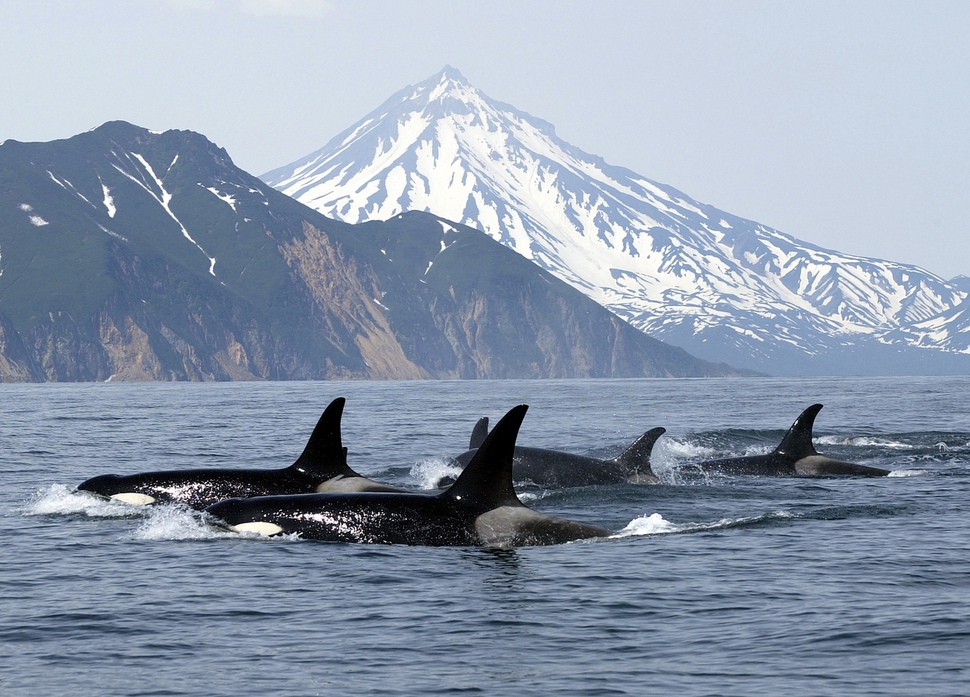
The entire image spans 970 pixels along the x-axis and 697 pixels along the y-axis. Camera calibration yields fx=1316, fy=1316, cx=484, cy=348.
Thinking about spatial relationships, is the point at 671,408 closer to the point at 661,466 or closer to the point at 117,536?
the point at 661,466

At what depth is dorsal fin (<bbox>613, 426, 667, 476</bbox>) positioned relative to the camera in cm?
2891

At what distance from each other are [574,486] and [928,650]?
1561cm

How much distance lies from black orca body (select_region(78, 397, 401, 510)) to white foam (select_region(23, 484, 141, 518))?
0.71 ft

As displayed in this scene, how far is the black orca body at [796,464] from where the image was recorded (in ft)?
102

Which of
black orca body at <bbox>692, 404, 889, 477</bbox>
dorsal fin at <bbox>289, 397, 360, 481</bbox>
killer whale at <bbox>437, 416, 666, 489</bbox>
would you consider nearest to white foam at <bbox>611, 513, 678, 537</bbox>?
dorsal fin at <bbox>289, 397, 360, 481</bbox>

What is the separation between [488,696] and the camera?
11.2 metres

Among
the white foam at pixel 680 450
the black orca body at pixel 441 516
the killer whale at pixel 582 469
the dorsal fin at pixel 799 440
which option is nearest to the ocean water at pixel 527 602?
the black orca body at pixel 441 516

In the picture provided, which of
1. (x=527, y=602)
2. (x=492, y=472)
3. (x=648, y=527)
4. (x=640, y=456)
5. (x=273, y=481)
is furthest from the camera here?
(x=640, y=456)

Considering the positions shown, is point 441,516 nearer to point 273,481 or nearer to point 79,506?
point 273,481

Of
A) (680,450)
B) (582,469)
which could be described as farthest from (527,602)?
(680,450)

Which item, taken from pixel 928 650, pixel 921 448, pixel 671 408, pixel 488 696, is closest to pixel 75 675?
pixel 488 696

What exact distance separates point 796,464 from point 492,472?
51.5 feet

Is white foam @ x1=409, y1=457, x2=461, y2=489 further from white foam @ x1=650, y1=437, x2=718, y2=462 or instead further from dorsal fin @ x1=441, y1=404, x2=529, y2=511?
dorsal fin @ x1=441, y1=404, x2=529, y2=511

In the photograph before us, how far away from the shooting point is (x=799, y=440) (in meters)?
31.5
